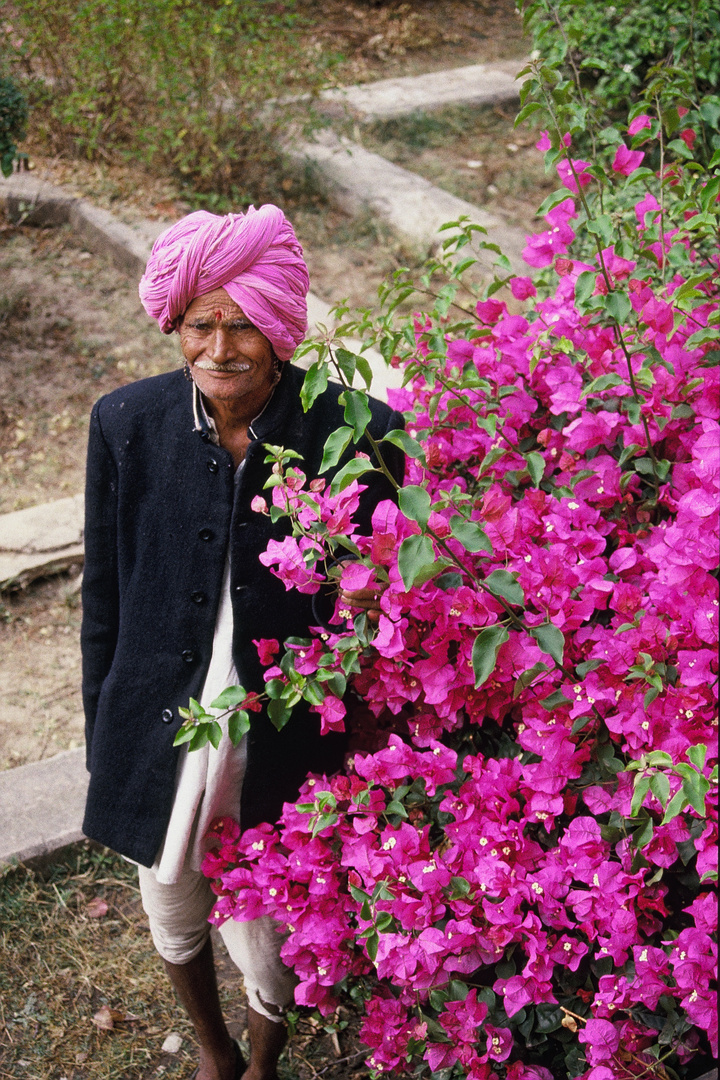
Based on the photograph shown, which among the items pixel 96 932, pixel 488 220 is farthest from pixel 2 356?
pixel 96 932

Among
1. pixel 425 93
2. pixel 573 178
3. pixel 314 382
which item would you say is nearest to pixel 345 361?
pixel 314 382

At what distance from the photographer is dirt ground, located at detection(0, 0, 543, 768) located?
3.62 meters

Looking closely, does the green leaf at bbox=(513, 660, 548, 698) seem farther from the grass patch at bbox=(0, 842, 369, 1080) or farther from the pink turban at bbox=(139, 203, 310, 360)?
the grass patch at bbox=(0, 842, 369, 1080)

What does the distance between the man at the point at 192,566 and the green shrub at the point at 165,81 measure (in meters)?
4.31

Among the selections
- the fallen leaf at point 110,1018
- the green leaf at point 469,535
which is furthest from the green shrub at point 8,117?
the green leaf at point 469,535

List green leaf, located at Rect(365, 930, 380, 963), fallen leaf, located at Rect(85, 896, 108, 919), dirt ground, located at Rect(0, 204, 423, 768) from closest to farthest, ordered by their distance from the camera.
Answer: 1. green leaf, located at Rect(365, 930, 380, 963)
2. fallen leaf, located at Rect(85, 896, 108, 919)
3. dirt ground, located at Rect(0, 204, 423, 768)

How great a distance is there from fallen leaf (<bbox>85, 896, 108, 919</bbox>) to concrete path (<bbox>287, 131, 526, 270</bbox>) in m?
3.71

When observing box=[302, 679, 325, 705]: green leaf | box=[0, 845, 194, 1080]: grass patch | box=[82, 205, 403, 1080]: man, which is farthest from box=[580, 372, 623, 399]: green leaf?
box=[0, 845, 194, 1080]: grass patch

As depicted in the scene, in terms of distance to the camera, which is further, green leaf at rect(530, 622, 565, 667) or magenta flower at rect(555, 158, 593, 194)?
magenta flower at rect(555, 158, 593, 194)

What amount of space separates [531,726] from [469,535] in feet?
1.36

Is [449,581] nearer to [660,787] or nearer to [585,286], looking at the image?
[660,787]

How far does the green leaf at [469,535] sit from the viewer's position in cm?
143

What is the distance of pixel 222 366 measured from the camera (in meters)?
1.81

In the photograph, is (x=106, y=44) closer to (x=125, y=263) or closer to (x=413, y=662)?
(x=125, y=263)
